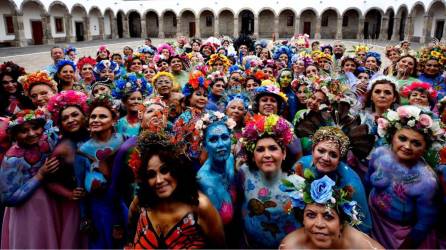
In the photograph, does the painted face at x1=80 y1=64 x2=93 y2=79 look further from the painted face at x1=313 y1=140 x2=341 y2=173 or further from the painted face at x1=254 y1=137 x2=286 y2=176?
the painted face at x1=313 y1=140 x2=341 y2=173

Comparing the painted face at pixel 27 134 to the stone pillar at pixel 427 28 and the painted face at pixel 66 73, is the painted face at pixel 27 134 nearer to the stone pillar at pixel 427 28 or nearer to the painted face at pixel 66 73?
the painted face at pixel 66 73

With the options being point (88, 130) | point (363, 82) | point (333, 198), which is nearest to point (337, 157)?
point (333, 198)

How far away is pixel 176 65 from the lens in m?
7.76

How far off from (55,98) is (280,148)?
7.87 feet

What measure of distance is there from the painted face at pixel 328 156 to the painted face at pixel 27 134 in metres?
2.63

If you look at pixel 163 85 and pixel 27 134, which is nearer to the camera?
pixel 27 134

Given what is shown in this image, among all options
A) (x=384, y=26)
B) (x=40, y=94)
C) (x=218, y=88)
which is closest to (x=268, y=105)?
(x=218, y=88)

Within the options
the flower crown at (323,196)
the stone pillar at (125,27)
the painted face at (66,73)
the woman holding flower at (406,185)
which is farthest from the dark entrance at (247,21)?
the flower crown at (323,196)

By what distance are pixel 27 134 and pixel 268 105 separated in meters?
2.84

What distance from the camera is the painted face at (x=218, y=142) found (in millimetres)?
3000

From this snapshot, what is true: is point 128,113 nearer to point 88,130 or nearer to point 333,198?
point 88,130

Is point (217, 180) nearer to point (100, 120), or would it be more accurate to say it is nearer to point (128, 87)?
point (100, 120)

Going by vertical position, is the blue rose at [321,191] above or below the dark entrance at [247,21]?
below

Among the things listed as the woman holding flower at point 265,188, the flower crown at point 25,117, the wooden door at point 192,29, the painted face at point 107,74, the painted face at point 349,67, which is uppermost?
the wooden door at point 192,29
